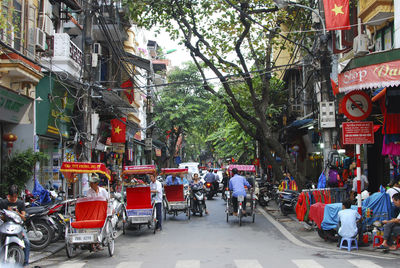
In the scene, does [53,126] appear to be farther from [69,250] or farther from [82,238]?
[82,238]

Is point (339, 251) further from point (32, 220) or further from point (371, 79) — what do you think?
point (32, 220)

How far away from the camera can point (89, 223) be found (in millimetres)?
9453

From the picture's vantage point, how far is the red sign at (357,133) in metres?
10.4

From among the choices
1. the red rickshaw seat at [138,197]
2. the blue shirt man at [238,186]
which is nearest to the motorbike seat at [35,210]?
the red rickshaw seat at [138,197]

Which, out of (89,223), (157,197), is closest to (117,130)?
(157,197)

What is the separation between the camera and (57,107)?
53.8ft

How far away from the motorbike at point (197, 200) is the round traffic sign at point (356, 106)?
285 inches

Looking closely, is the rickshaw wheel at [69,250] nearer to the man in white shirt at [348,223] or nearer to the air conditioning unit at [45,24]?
the man in white shirt at [348,223]

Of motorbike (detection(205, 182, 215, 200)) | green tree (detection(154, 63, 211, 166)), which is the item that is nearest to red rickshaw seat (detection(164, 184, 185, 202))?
motorbike (detection(205, 182, 215, 200))

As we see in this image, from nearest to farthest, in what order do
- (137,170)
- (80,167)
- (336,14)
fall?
(80,167) → (336,14) → (137,170)

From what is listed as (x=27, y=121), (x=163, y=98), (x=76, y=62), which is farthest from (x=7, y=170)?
(x=163, y=98)

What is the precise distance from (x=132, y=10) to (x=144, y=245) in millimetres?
9207

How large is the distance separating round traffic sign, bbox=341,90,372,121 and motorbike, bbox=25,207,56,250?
307 inches

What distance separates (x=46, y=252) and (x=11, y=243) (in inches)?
108
